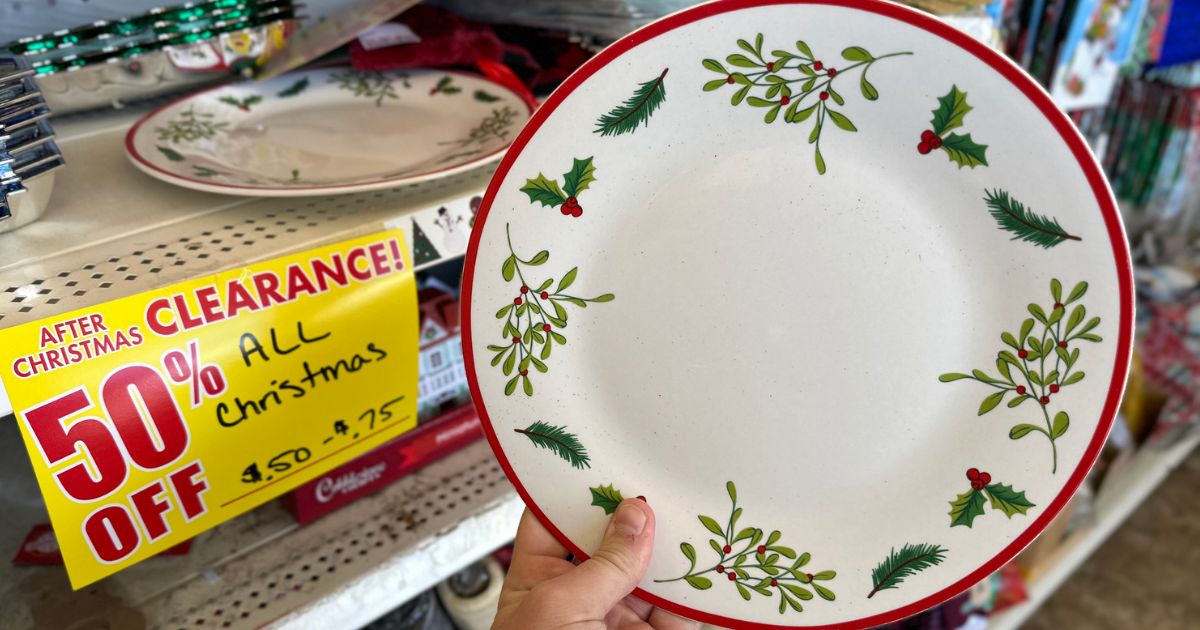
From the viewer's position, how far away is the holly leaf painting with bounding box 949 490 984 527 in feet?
1.65

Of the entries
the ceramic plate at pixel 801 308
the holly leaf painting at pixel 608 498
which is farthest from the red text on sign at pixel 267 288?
the holly leaf painting at pixel 608 498

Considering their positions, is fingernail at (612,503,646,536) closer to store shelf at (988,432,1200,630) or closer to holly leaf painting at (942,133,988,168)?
holly leaf painting at (942,133,988,168)

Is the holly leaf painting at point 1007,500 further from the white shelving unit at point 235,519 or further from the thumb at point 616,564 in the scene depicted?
the white shelving unit at point 235,519

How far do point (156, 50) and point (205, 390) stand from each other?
1.36 ft

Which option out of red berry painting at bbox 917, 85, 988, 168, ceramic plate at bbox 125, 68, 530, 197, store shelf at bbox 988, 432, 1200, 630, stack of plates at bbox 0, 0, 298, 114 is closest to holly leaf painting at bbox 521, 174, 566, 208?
ceramic plate at bbox 125, 68, 530, 197

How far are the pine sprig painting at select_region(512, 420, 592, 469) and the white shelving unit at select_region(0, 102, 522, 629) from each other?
6.1 inches

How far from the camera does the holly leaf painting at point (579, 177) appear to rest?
485 millimetres

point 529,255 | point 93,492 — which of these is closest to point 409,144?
point 529,255

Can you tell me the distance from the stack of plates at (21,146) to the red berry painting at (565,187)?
1.06 ft

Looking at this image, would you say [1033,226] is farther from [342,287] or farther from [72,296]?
[72,296]

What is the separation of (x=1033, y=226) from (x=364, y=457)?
0.54 meters

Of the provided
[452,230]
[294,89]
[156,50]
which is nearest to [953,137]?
[452,230]

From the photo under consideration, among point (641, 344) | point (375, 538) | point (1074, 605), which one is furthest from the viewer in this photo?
point (1074, 605)

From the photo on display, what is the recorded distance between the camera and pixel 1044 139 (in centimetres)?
43
